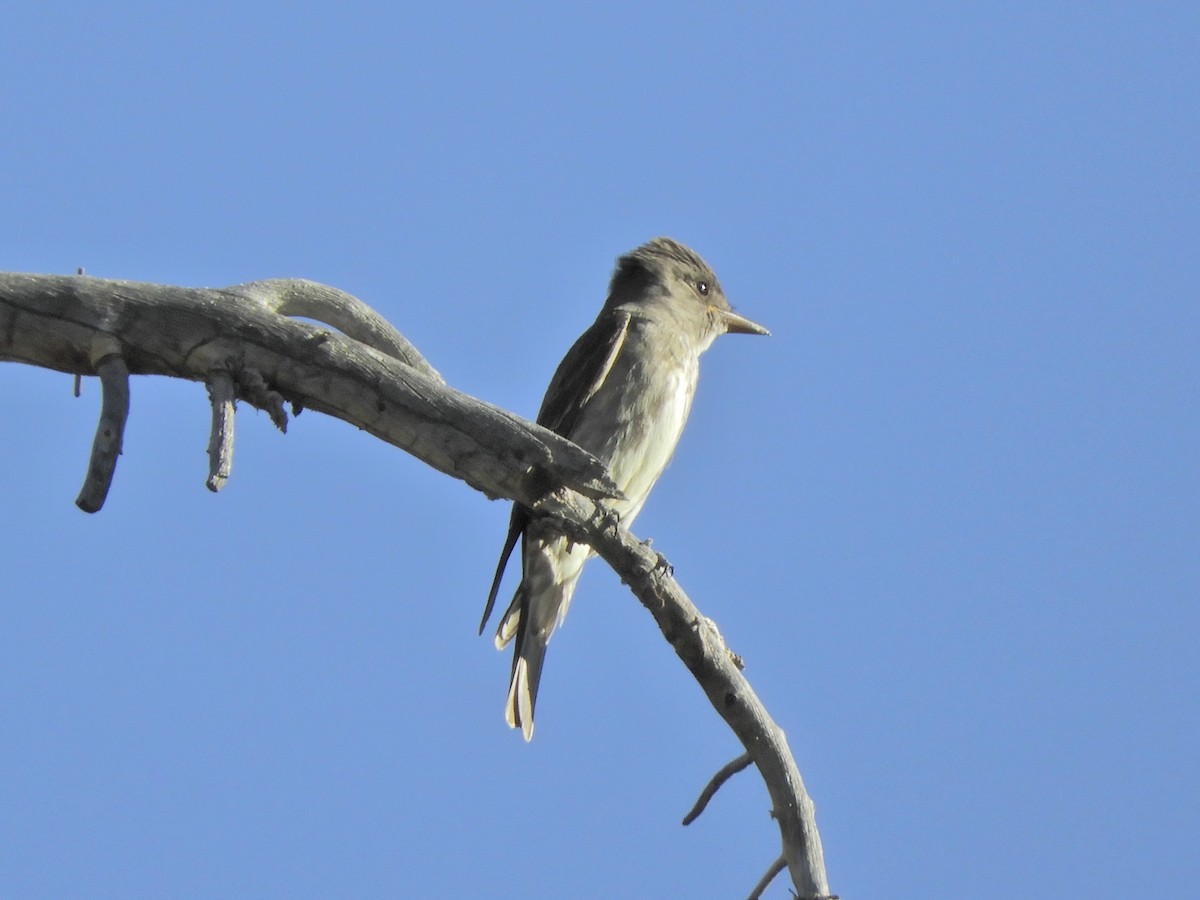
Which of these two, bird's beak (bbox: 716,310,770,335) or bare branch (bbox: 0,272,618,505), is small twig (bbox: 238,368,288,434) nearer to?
bare branch (bbox: 0,272,618,505)

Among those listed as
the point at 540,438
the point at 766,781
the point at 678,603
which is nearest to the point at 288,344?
the point at 540,438

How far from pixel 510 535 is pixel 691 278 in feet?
7.91

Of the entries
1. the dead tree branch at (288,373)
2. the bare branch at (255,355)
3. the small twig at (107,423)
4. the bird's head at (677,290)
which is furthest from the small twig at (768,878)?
the bird's head at (677,290)

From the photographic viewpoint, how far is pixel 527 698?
6.45 metres

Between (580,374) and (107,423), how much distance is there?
303 cm

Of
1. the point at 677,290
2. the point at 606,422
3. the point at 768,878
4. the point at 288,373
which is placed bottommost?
the point at 768,878

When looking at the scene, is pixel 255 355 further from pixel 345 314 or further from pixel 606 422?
pixel 606 422

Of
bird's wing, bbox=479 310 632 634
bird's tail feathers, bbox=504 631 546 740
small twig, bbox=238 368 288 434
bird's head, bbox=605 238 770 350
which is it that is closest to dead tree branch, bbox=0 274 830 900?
small twig, bbox=238 368 288 434

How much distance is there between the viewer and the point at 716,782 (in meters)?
4.73

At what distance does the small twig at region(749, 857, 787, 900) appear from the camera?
14.9ft

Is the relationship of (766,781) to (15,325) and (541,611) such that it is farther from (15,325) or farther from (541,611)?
(15,325)

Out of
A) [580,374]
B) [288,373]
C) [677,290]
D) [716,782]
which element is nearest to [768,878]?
[716,782]

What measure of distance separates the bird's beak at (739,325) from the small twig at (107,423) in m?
4.25

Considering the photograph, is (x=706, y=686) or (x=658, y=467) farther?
(x=658, y=467)
